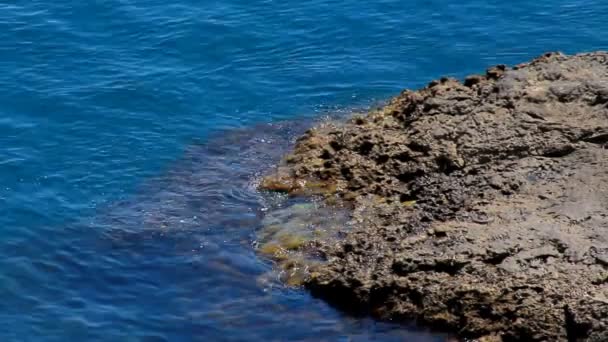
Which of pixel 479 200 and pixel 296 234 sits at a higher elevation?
pixel 479 200

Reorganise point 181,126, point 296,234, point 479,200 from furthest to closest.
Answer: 1. point 181,126
2. point 296,234
3. point 479,200

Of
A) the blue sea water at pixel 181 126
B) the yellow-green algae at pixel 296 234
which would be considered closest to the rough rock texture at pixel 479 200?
the yellow-green algae at pixel 296 234

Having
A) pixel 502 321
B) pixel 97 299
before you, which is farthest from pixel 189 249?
pixel 502 321

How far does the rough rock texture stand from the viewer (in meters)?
13.2

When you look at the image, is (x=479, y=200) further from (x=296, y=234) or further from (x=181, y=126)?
(x=181, y=126)

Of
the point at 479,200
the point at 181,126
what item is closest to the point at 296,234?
the point at 479,200

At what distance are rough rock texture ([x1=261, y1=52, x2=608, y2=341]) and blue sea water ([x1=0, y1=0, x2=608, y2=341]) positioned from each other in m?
0.65

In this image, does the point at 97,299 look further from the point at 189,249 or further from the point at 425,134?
the point at 425,134

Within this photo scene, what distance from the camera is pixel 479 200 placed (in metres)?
15.3

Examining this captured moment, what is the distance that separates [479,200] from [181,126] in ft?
24.7

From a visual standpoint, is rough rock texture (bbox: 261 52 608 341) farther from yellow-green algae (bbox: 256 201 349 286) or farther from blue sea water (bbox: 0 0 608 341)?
blue sea water (bbox: 0 0 608 341)

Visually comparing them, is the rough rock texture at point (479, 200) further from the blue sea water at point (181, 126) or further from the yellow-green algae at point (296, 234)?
the blue sea water at point (181, 126)

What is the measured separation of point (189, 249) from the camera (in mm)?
16422

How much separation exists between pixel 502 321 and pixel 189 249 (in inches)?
212
